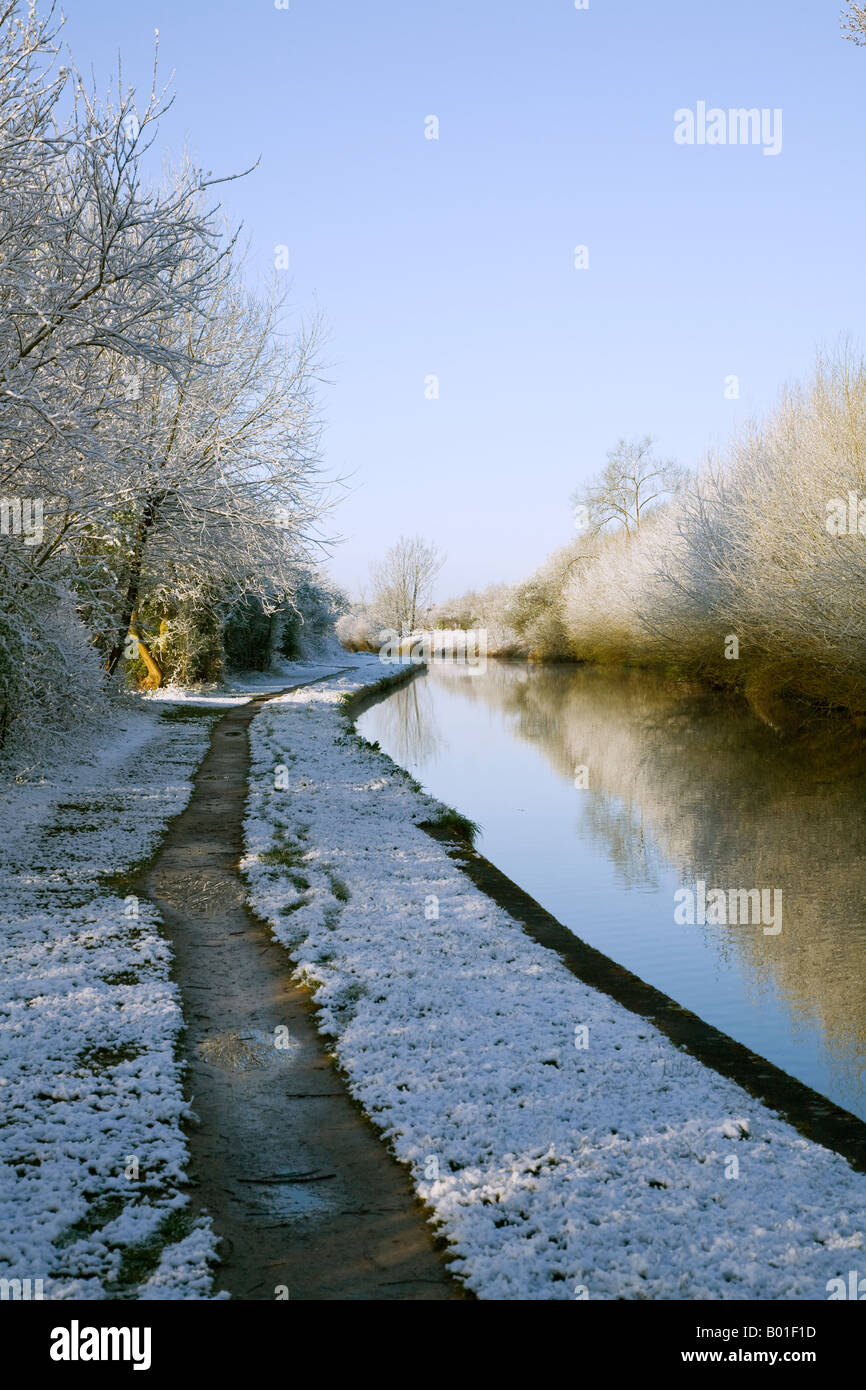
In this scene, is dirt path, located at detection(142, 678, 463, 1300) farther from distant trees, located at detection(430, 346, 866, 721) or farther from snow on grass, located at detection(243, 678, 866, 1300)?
distant trees, located at detection(430, 346, 866, 721)

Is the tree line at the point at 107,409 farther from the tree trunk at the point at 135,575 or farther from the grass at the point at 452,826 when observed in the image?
Result: the grass at the point at 452,826

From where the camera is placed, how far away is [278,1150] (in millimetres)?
4535

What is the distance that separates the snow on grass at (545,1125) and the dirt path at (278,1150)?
0.49 feet

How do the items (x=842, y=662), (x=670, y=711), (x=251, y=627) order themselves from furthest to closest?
1. (x=251, y=627)
2. (x=670, y=711)
3. (x=842, y=662)

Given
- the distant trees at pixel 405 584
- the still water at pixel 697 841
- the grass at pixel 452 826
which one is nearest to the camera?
the still water at pixel 697 841

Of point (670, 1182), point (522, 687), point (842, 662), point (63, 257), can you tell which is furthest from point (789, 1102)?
point (522, 687)

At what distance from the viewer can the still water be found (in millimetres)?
7285

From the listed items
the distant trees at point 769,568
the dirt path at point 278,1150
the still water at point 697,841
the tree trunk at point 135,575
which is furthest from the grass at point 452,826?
the distant trees at point 769,568

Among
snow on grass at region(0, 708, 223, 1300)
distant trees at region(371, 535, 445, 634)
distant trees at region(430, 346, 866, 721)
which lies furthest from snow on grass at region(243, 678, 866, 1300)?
distant trees at region(371, 535, 445, 634)

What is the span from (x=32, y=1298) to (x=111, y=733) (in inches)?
566

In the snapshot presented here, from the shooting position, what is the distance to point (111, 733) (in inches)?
673

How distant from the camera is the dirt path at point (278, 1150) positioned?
3.61 meters

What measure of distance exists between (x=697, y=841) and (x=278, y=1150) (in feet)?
28.4
